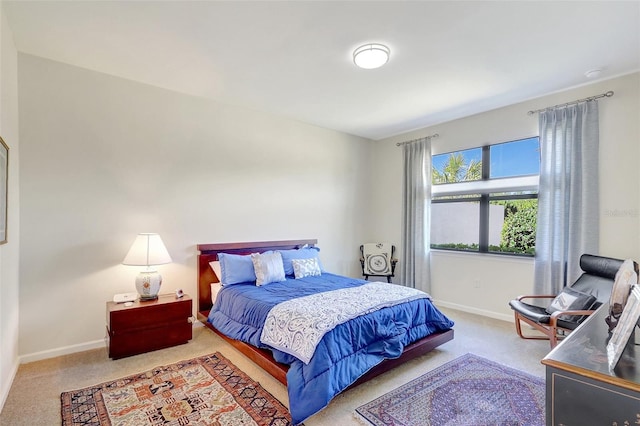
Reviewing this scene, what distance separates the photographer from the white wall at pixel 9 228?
221cm

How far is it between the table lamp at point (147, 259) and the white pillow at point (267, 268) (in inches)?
37.8

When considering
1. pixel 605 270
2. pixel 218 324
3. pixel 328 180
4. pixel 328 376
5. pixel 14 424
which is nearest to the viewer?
pixel 14 424

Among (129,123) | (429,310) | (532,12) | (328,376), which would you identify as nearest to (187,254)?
(129,123)

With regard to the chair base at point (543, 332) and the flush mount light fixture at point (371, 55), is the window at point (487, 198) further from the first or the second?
the flush mount light fixture at point (371, 55)

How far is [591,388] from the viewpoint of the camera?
1.15 m

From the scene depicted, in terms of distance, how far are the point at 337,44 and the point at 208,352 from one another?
3113mm

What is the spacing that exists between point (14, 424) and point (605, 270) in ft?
16.0

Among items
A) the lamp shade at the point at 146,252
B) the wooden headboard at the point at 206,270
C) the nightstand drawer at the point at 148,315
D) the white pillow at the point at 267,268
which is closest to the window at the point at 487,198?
the white pillow at the point at 267,268

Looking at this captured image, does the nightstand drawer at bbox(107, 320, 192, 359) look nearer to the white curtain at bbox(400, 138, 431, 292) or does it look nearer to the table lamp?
the table lamp

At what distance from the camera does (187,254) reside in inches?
145

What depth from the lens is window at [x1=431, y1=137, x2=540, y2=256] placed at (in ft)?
12.9

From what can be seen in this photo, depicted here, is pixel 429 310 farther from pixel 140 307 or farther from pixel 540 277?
pixel 140 307

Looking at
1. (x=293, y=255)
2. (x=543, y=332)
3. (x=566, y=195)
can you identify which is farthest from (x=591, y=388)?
Answer: (x=293, y=255)

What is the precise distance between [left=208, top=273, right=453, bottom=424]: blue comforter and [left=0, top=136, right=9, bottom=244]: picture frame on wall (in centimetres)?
185
